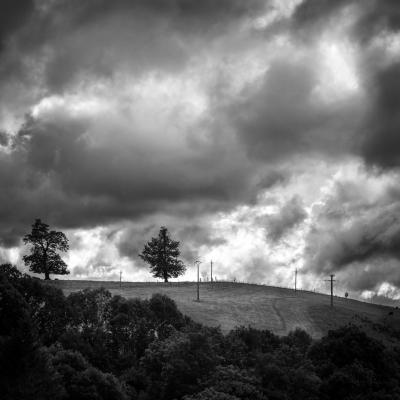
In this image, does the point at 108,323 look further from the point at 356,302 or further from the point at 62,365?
the point at 356,302

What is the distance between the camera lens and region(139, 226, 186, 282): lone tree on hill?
156m

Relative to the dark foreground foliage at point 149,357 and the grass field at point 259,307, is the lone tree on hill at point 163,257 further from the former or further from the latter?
the dark foreground foliage at point 149,357

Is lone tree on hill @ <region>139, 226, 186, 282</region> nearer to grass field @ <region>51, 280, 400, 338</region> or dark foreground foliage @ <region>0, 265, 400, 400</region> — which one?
grass field @ <region>51, 280, 400, 338</region>

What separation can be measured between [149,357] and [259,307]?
59012 millimetres

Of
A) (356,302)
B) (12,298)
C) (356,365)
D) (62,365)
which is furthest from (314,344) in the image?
(356,302)

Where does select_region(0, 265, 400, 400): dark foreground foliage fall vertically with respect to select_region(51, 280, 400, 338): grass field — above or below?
below

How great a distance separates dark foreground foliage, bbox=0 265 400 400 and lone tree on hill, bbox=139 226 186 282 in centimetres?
6138

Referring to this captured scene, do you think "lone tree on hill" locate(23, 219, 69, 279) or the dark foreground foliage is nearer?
the dark foreground foliage

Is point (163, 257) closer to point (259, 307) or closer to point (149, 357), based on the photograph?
point (259, 307)

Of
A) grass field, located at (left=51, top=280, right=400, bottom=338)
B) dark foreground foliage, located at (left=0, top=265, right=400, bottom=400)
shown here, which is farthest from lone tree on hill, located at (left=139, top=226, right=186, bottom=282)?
dark foreground foliage, located at (left=0, top=265, right=400, bottom=400)

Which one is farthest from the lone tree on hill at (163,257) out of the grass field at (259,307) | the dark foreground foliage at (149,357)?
the dark foreground foliage at (149,357)

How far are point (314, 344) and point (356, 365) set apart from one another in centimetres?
1094

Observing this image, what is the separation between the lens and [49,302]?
79062mm

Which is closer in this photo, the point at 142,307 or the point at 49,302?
the point at 49,302
